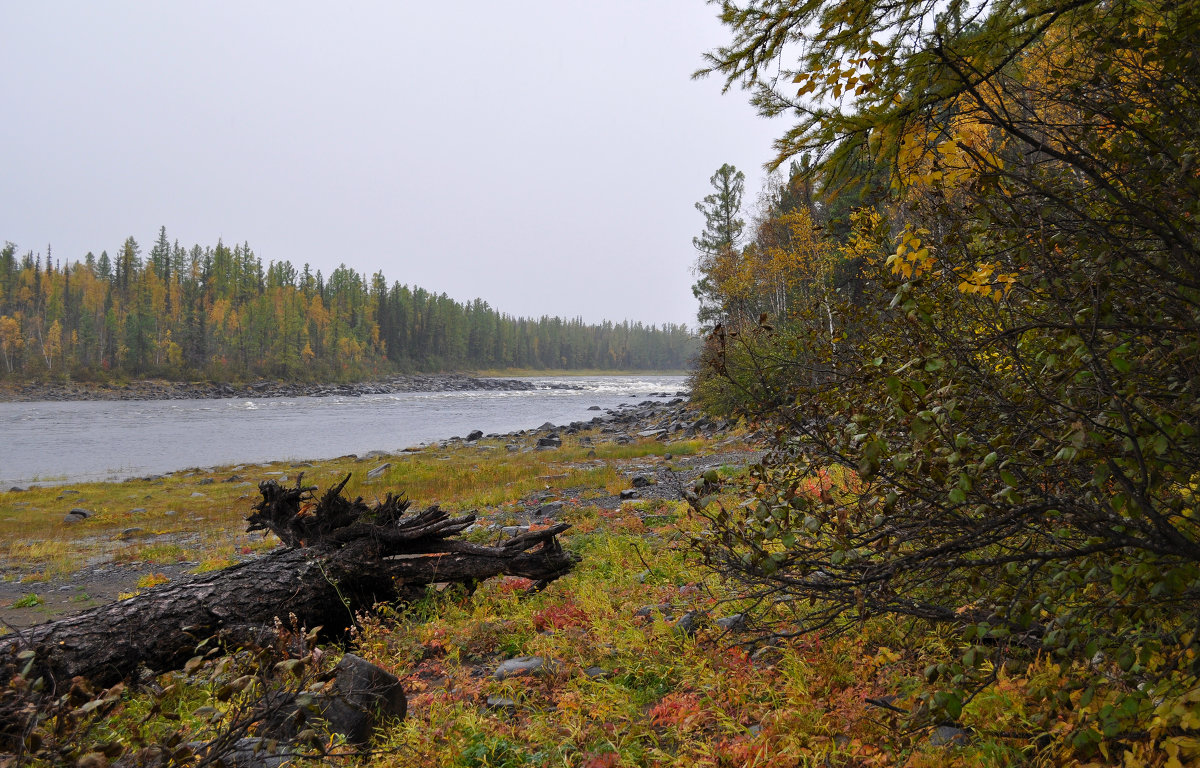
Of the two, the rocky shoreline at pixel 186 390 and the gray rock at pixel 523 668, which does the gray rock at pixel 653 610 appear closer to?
the gray rock at pixel 523 668

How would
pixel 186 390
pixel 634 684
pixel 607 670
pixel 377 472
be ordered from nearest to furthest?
pixel 634 684, pixel 607 670, pixel 377 472, pixel 186 390

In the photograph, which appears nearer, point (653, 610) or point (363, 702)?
point (363, 702)

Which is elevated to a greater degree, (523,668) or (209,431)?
(523,668)

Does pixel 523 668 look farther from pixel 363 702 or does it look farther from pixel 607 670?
pixel 363 702

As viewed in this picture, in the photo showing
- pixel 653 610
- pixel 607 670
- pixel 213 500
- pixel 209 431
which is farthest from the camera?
pixel 209 431

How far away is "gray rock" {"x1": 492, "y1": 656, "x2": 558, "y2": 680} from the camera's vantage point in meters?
4.67

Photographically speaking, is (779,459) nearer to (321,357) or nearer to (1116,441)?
(1116,441)

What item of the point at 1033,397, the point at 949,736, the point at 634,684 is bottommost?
the point at 634,684

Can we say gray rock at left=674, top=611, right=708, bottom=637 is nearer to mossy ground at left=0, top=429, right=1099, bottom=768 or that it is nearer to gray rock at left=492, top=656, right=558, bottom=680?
mossy ground at left=0, top=429, right=1099, bottom=768

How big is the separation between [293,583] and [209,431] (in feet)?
120

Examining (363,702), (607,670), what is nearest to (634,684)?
(607,670)

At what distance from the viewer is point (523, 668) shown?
15.6 ft

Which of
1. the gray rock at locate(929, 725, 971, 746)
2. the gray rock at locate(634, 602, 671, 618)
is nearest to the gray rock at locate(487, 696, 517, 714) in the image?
the gray rock at locate(634, 602, 671, 618)

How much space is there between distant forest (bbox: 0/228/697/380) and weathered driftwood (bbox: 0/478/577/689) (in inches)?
2210
